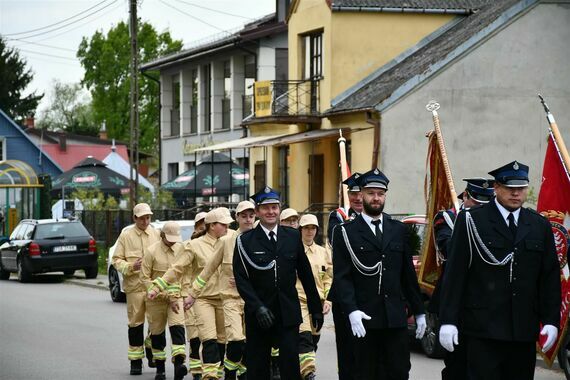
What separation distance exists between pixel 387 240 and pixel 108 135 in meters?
88.3

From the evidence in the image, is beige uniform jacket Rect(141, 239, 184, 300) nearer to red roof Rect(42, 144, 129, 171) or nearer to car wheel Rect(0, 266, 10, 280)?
car wheel Rect(0, 266, 10, 280)

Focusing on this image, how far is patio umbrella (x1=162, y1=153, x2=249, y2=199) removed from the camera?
38812 millimetres

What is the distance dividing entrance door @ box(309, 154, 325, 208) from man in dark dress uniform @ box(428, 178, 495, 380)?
76.7 feet

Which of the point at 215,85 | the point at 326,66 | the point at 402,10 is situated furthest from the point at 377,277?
the point at 215,85

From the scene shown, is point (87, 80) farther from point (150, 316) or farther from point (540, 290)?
point (540, 290)

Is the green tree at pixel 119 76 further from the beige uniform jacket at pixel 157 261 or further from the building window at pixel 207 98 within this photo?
the beige uniform jacket at pixel 157 261

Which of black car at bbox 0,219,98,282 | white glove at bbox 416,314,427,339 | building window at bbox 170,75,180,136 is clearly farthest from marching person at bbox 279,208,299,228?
building window at bbox 170,75,180,136

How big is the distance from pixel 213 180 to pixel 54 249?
8254mm

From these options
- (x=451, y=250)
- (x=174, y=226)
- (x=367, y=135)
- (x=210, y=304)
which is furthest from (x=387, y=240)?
(x=367, y=135)

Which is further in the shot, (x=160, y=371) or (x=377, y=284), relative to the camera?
(x=160, y=371)

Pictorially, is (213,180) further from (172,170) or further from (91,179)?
(172,170)

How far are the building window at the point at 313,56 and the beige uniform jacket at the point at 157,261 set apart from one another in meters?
20.7

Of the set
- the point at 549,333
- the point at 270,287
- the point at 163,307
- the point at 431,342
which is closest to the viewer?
the point at 549,333

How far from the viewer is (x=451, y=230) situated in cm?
1140
